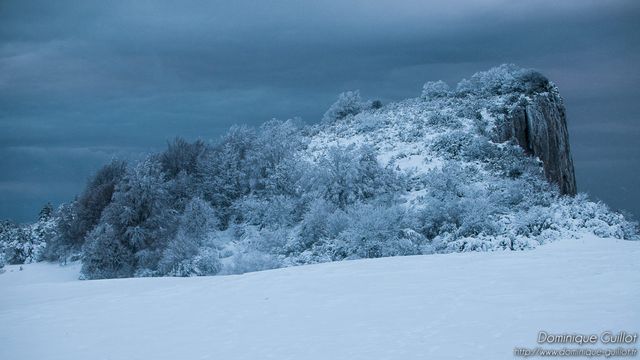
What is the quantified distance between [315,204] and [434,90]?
61.3ft

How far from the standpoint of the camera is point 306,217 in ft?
67.1

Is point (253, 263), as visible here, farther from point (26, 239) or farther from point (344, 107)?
point (344, 107)

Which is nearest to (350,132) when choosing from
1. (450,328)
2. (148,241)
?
(148,241)

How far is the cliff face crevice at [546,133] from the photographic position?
2719cm

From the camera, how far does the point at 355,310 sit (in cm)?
923

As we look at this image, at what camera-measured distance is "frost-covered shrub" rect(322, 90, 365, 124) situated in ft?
129

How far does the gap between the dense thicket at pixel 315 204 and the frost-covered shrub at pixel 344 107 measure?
7.69 metres

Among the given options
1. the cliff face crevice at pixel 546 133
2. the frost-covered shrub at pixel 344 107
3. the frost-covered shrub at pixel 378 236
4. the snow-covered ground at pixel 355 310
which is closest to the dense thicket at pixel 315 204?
the frost-covered shrub at pixel 378 236

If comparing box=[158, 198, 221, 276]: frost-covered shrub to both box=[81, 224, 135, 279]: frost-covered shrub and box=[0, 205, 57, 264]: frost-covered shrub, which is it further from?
box=[0, 205, 57, 264]: frost-covered shrub

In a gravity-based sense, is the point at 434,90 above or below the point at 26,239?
above

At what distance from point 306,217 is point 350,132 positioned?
11158 mm

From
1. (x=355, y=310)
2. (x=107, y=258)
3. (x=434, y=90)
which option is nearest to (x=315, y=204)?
(x=107, y=258)

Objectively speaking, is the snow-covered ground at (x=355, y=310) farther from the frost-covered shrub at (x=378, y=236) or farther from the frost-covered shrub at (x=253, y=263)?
the frost-covered shrub at (x=253, y=263)

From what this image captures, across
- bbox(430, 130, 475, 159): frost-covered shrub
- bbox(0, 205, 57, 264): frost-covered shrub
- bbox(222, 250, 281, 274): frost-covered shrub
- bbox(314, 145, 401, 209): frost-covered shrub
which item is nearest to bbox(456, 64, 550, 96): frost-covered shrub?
bbox(430, 130, 475, 159): frost-covered shrub
